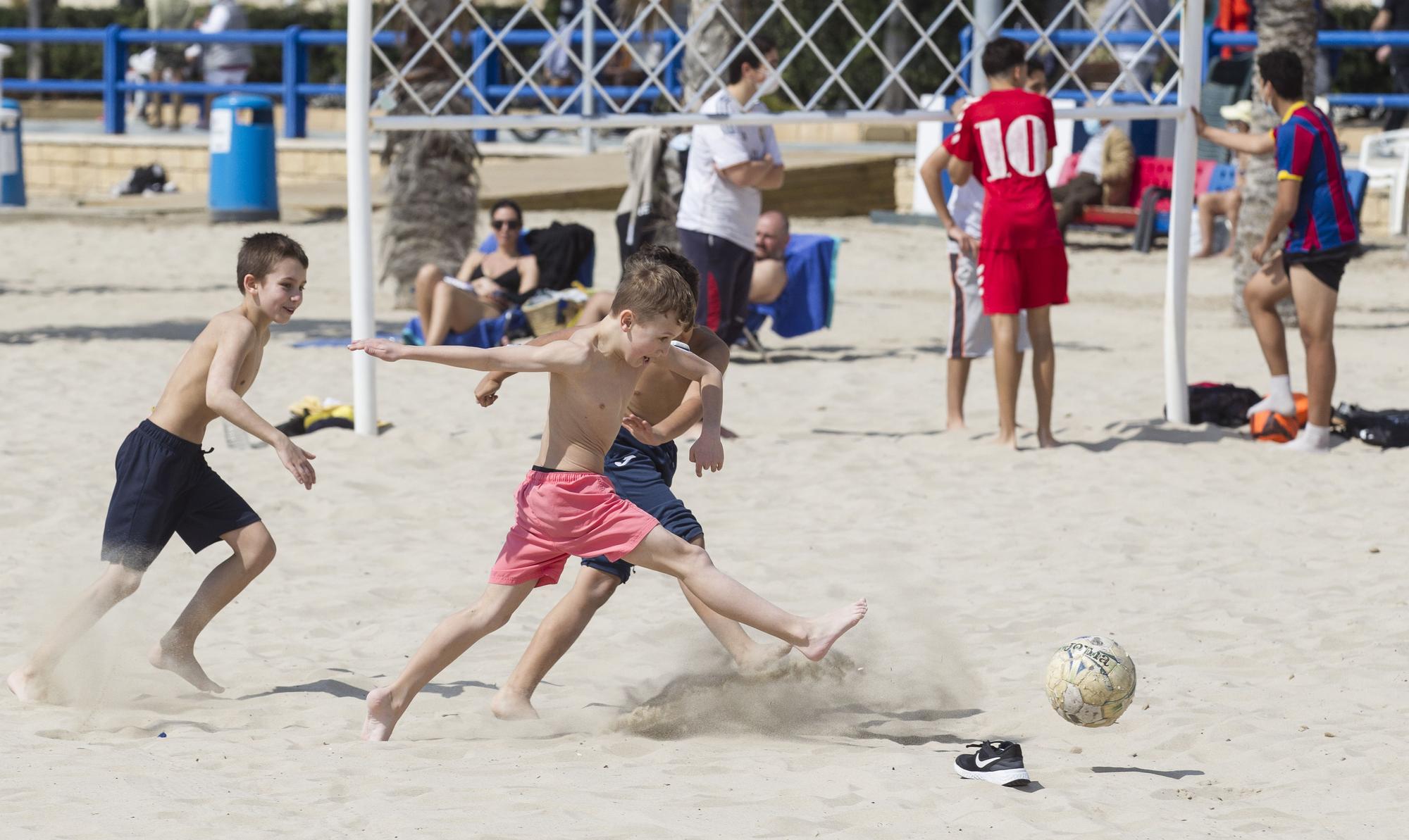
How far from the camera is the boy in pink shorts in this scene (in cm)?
404

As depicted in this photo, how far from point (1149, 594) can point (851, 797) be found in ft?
7.65

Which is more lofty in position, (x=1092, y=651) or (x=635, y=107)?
(x=635, y=107)

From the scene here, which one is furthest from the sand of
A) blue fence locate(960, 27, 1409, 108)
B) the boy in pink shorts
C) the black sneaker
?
blue fence locate(960, 27, 1409, 108)

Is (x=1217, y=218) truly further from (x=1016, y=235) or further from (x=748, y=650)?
(x=748, y=650)

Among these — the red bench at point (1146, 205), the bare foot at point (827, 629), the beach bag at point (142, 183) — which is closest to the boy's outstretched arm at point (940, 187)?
the bare foot at point (827, 629)

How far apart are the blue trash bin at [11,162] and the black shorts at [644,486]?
17.3 m

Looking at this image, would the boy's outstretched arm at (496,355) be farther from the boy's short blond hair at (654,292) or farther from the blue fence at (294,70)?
the blue fence at (294,70)

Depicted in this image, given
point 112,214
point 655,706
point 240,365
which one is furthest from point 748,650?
point 112,214

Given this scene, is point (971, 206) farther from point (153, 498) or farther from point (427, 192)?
point (427, 192)

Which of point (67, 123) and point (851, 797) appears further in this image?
point (67, 123)

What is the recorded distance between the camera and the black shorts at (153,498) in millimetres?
4516

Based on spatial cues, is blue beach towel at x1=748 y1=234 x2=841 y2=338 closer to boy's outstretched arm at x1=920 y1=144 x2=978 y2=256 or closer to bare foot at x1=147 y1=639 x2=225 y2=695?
boy's outstretched arm at x1=920 y1=144 x2=978 y2=256

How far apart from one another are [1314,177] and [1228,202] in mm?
7334

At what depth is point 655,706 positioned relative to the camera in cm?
441
